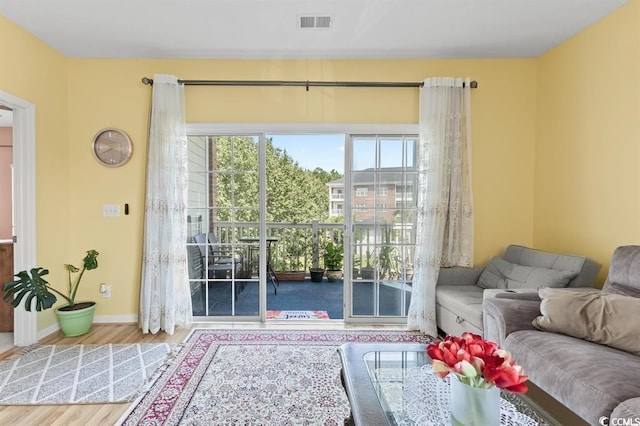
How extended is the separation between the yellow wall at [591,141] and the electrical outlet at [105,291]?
4453mm

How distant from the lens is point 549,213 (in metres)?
3.18

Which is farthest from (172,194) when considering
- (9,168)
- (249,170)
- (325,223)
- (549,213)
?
(549,213)

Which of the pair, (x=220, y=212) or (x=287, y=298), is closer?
(x=220, y=212)

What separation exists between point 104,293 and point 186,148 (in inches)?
68.2

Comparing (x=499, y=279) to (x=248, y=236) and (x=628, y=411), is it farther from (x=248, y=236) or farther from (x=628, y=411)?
(x=248, y=236)

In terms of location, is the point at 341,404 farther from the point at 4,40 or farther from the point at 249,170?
the point at 4,40

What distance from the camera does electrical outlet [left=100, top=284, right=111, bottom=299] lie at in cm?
336

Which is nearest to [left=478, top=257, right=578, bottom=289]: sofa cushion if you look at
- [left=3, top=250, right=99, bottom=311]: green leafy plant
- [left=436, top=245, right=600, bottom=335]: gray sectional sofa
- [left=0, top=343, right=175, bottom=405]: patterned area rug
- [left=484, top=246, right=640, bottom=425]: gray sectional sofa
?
[left=436, top=245, right=600, bottom=335]: gray sectional sofa

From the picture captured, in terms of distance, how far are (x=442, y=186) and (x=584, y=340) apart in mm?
1721

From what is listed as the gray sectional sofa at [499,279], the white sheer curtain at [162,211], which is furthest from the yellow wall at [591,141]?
the white sheer curtain at [162,211]

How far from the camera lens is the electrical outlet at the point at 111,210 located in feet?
11.0

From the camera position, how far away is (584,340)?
1803 mm

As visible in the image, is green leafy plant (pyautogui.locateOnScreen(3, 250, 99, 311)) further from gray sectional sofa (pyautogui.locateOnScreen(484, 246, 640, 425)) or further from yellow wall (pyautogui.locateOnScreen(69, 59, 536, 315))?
gray sectional sofa (pyautogui.locateOnScreen(484, 246, 640, 425))

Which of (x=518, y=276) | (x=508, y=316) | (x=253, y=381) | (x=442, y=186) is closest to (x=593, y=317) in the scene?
(x=508, y=316)
